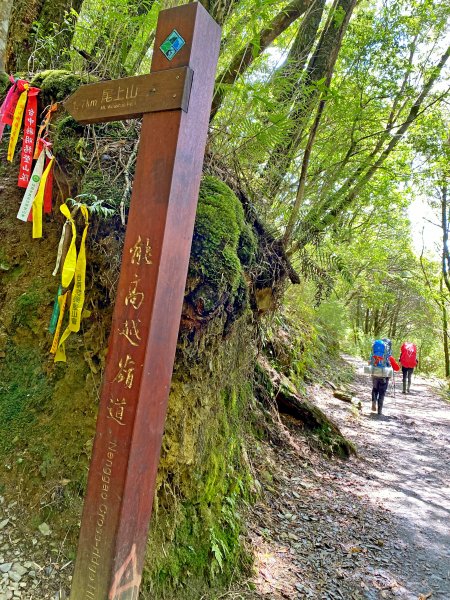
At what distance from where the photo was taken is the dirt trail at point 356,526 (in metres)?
3.27

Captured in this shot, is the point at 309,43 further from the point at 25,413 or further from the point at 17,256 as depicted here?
the point at 25,413

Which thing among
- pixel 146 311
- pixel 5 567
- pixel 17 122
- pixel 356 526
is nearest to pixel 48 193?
pixel 17 122

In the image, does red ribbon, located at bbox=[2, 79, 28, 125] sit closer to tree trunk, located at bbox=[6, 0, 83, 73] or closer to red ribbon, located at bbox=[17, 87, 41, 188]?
red ribbon, located at bbox=[17, 87, 41, 188]

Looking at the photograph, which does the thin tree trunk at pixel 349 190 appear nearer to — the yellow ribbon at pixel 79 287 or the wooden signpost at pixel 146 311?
the yellow ribbon at pixel 79 287

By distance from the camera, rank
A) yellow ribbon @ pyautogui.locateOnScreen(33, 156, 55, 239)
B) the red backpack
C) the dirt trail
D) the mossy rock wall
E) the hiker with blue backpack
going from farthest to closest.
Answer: the red backpack, the hiker with blue backpack, the dirt trail, yellow ribbon @ pyautogui.locateOnScreen(33, 156, 55, 239), the mossy rock wall

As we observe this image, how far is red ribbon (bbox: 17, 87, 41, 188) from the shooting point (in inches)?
115

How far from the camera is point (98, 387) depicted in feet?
8.71

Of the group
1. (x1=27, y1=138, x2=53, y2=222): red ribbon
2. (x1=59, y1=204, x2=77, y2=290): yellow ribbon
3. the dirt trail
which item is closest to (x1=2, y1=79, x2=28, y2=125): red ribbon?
(x1=27, y1=138, x2=53, y2=222): red ribbon

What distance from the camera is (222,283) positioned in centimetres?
252

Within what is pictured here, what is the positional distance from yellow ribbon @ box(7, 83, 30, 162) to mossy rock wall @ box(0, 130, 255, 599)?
0.29m

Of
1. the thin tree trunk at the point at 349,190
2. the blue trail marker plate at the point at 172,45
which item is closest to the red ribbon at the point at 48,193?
the blue trail marker plate at the point at 172,45

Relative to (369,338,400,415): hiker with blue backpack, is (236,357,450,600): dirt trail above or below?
below

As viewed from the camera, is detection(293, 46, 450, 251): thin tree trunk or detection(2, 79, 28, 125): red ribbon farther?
detection(293, 46, 450, 251): thin tree trunk

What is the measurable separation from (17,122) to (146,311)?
240cm
